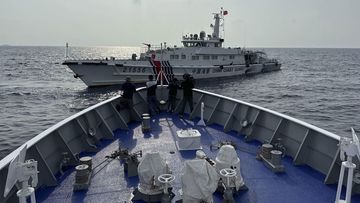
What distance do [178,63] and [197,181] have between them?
3475cm

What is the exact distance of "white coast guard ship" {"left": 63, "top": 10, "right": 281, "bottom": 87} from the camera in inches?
1374

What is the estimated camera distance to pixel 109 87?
3597 centimetres

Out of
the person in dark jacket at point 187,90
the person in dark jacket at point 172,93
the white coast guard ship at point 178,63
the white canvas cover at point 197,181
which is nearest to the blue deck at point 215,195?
the white canvas cover at point 197,181

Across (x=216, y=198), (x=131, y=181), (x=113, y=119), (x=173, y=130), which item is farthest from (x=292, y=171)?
(x=113, y=119)

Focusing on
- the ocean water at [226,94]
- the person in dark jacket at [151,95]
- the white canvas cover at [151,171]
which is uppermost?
the person in dark jacket at [151,95]

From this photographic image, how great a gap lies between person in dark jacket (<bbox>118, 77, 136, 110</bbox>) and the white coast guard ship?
19113 millimetres

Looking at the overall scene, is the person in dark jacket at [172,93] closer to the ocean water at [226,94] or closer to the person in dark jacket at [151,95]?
the person in dark jacket at [151,95]

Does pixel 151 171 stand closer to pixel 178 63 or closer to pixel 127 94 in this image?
pixel 127 94

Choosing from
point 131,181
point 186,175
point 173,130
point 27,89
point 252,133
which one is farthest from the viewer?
point 27,89

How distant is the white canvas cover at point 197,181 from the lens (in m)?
4.38

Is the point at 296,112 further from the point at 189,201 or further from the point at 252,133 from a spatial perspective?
the point at 189,201

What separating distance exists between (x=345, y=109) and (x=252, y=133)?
80.1ft

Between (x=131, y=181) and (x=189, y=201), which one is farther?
(x=131, y=181)

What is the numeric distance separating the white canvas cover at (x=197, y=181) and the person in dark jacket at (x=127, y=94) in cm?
628
